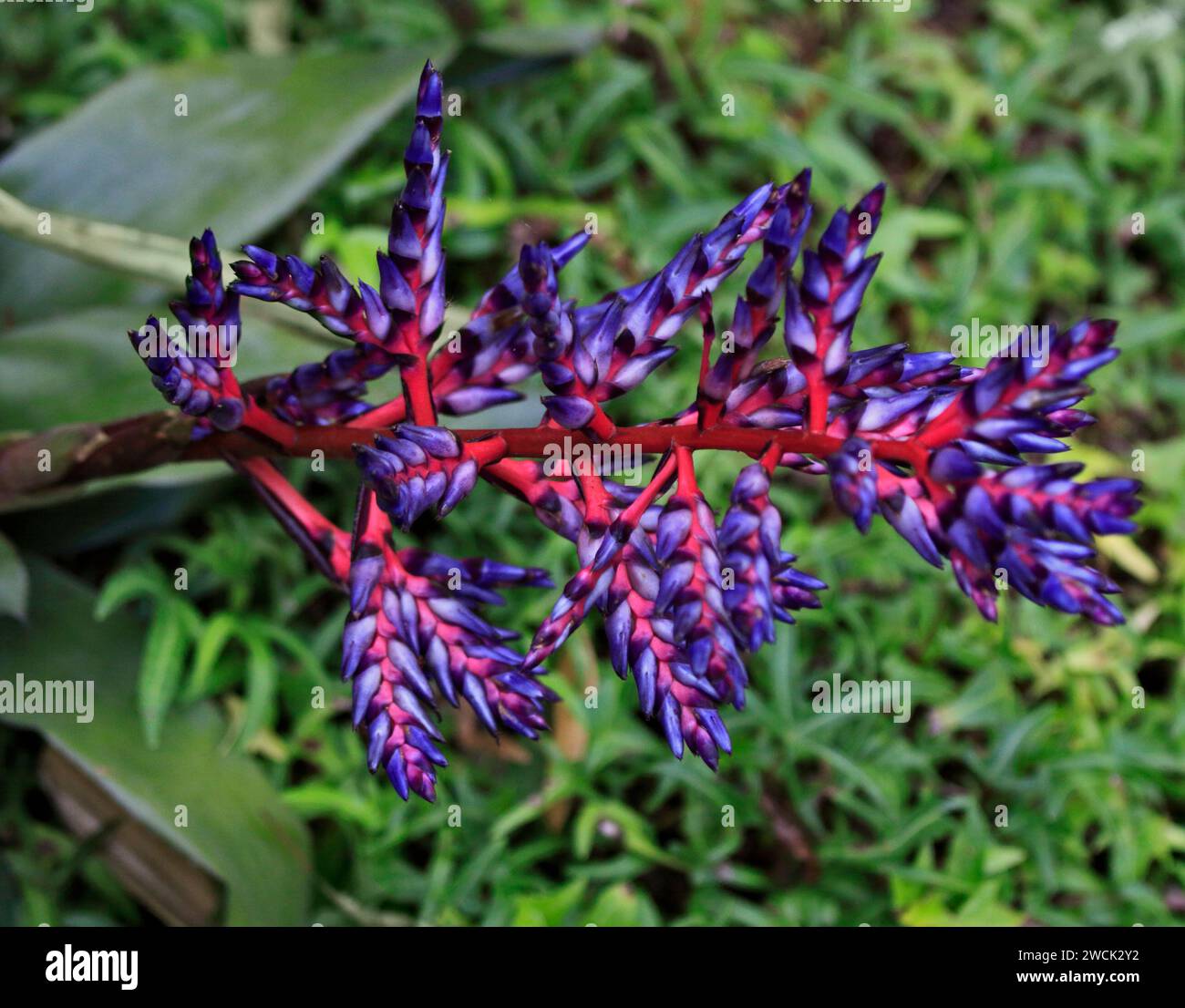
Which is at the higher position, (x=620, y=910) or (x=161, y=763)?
(x=161, y=763)

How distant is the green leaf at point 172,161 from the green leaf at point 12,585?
81cm

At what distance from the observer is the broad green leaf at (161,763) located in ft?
7.76

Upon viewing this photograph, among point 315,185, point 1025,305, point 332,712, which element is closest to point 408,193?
point 315,185

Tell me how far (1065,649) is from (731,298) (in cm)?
136

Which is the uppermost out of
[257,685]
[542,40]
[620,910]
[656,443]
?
[542,40]

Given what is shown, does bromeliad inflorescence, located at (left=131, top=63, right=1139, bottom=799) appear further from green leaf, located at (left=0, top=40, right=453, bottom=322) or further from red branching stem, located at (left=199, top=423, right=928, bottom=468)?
green leaf, located at (left=0, top=40, right=453, bottom=322)

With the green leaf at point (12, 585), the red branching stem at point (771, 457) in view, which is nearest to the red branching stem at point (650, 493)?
the red branching stem at point (771, 457)

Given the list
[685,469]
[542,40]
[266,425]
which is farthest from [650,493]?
[542,40]

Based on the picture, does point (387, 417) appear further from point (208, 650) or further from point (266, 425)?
point (208, 650)

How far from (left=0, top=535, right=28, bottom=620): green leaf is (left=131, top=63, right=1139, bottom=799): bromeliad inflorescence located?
87cm

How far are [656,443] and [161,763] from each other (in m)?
1.53

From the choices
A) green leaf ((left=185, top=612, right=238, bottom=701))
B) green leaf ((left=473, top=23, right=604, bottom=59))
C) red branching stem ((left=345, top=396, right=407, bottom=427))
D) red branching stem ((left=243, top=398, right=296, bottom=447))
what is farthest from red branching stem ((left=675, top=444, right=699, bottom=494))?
green leaf ((left=473, top=23, right=604, bottom=59))

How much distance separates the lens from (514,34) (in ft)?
10.6

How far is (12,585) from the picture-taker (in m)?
2.28
